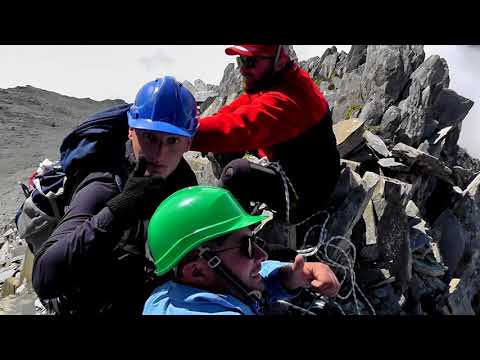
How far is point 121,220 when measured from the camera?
3.60m

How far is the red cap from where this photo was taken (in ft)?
19.9

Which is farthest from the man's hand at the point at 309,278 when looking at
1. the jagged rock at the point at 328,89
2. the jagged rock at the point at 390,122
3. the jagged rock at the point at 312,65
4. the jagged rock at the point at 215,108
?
the jagged rock at the point at 312,65

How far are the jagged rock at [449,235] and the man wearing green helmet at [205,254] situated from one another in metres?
11.9

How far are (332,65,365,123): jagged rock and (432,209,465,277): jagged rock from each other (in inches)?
173

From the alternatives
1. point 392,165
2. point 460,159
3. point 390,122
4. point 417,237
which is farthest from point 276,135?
point 460,159

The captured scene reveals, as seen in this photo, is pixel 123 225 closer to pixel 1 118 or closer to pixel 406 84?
pixel 406 84

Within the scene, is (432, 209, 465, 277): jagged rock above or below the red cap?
below

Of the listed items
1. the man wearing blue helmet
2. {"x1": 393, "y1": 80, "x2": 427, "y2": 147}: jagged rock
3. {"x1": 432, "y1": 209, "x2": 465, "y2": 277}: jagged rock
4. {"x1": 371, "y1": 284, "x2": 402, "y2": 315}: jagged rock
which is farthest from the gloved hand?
{"x1": 432, "y1": 209, "x2": 465, "y2": 277}: jagged rock

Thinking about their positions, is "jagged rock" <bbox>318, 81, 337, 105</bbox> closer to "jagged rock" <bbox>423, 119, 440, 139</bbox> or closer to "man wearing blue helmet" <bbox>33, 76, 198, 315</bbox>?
"jagged rock" <bbox>423, 119, 440, 139</bbox>

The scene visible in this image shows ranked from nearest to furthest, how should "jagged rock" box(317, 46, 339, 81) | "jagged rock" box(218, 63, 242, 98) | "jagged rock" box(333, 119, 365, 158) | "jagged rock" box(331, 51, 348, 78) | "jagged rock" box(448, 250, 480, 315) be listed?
"jagged rock" box(333, 119, 365, 158) < "jagged rock" box(448, 250, 480, 315) < "jagged rock" box(218, 63, 242, 98) < "jagged rock" box(331, 51, 348, 78) < "jagged rock" box(317, 46, 339, 81)

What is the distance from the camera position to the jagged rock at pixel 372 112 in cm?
1459

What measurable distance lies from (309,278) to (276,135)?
8.46 ft

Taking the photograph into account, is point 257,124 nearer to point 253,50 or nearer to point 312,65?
point 253,50

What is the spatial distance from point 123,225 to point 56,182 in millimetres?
1535
